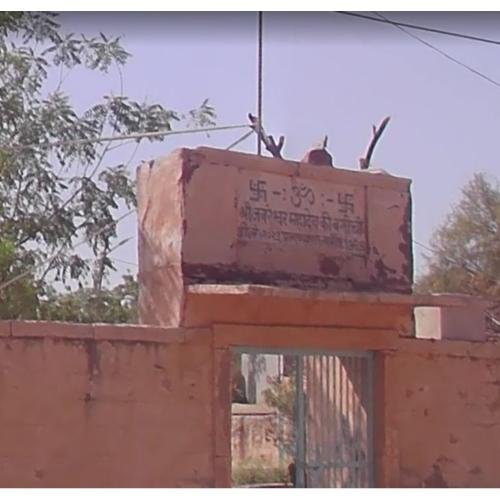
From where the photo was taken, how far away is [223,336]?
974 centimetres

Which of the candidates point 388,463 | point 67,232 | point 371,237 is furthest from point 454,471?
point 67,232

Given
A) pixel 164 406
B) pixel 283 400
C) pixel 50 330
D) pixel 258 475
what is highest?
pixel 50 330

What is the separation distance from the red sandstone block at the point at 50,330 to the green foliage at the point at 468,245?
17.3 meters

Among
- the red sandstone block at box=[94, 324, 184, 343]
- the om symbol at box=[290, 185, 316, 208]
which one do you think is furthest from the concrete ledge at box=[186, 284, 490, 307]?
the om symbol at box=[290, 185, 316, 208]

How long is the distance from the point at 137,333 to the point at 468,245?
59.3 feet

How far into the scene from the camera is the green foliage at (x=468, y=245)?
84.3ft

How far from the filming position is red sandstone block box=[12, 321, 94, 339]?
866 centimetres

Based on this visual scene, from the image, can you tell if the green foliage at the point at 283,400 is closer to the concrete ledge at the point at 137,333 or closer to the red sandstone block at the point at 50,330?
the concrete ledge at the point at 137,333

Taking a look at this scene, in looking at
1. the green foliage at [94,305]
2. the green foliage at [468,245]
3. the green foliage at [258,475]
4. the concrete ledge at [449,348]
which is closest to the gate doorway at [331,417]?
the concrete ledge at [449,348]

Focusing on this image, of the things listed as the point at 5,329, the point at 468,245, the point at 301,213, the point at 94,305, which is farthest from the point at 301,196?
the point at 468,245

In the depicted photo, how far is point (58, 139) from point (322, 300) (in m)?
7.98

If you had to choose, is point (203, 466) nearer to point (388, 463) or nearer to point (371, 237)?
point (388, 463)

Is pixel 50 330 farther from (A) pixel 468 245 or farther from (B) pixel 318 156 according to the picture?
(A) pixel 468 245

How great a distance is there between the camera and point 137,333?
919 centimetres
